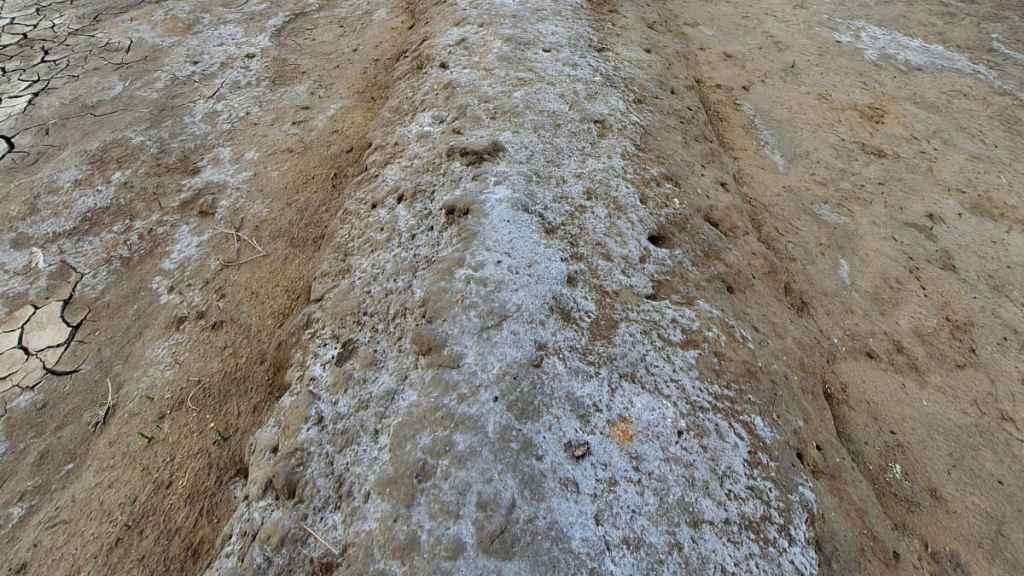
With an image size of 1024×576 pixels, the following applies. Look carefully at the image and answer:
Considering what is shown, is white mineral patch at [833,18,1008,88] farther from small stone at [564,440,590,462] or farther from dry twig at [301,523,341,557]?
dry twig at [301,523,341,557]

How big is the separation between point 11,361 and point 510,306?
1.88 m

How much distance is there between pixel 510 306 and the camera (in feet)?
5.24

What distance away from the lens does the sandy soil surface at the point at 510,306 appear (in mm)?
1355

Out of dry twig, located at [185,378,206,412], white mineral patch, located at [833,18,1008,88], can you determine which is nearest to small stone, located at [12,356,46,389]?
dry twig, located at [185,378,206,412]

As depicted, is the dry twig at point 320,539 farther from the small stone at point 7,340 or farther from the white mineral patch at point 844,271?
the white mineral patch at point 844,271

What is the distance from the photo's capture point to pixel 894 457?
5.72 feet

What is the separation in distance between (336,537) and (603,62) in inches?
89.7

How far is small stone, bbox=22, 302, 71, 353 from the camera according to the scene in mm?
2018

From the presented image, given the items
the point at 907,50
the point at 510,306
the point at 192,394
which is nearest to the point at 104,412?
the point at 192,394

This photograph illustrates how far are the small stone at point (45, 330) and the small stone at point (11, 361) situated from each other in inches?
1.4

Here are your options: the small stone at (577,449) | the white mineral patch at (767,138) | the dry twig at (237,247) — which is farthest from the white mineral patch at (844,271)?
the dry twig at (237,247)

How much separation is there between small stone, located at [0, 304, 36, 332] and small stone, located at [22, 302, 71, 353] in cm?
3

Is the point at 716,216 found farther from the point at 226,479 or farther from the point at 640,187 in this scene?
the point at 226,479

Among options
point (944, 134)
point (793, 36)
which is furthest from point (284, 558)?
point (793, 36)
